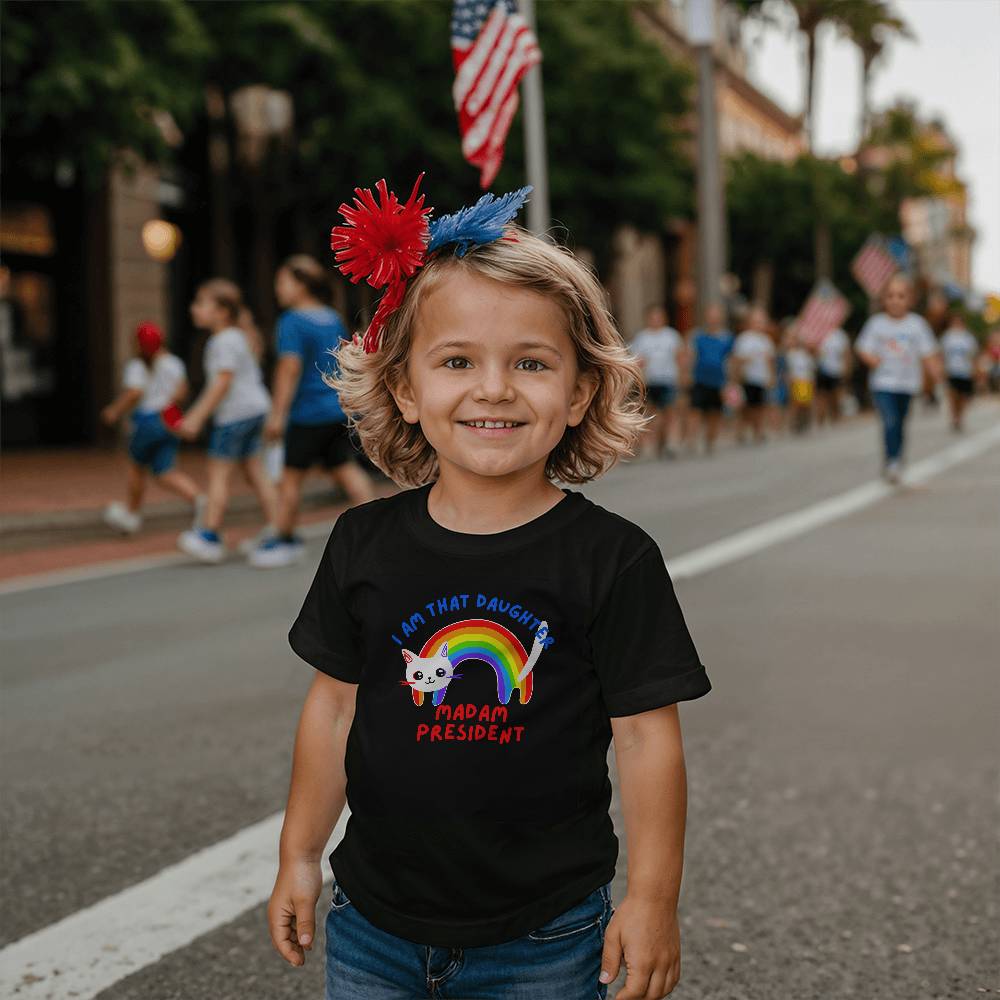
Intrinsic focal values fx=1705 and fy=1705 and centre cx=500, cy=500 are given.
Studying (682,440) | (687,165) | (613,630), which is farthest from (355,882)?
(687,165)

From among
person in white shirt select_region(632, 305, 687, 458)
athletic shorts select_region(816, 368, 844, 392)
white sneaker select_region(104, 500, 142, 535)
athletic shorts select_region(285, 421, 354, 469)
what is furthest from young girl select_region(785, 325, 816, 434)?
athletic shorts select_region(285, 421, 354, 469)

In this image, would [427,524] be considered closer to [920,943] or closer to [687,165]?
[920,943]

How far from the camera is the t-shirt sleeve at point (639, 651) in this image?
2.03m

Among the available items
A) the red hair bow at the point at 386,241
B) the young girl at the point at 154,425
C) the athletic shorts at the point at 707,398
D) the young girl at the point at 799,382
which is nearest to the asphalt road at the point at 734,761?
the red hair bow at the point at 386,241

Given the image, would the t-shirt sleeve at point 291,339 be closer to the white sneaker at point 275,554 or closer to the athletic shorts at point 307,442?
the athletic shorts at point 307,442

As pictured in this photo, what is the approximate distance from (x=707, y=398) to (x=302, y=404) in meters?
13.0

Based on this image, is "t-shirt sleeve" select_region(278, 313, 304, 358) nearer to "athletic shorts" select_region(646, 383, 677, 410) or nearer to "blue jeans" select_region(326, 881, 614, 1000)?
"blue jeans" select_region(326, 881, 614, 1000)

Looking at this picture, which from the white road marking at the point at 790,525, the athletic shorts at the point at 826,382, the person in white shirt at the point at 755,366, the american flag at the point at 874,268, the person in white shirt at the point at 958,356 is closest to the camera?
the white road marking at the point at 790,525

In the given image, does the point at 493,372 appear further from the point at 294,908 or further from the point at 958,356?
the point at 958,356

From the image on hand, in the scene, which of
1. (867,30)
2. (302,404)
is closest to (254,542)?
(302,404)

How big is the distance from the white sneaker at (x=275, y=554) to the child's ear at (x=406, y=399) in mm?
7664

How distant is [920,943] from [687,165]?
27.7 m

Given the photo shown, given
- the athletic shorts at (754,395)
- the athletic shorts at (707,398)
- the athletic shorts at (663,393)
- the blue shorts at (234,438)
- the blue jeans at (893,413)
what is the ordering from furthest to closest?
the athletic shorts at (754,395), the athletic shorts at (707,398), the athletic shorts at (663,393), the blue jeans at (893,413), the blue shorts at (234,438)

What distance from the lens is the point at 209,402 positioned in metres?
10.2
